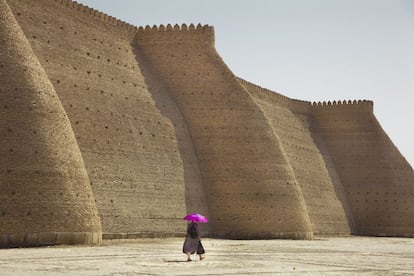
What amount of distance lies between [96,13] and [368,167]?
76.3ft

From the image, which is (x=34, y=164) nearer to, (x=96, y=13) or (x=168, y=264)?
(x=168, y=264)

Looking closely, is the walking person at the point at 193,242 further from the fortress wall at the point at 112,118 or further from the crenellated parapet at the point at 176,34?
the crenellated parapet at the point at 176,34

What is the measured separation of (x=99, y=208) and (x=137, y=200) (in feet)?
7.67

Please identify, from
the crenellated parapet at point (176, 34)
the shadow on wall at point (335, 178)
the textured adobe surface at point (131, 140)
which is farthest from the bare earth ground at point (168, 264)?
the shadow on wall at point (335, 178)

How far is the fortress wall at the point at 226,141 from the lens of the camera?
31.3 metres

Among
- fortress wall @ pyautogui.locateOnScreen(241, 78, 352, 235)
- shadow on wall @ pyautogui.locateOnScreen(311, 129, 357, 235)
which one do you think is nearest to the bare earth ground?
fortress wall @ pyautogui.locateOnScreen(241, 78, 352, 235)

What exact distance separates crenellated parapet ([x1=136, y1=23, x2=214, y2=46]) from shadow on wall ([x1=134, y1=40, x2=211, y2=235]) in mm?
800

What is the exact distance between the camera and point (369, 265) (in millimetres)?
15906

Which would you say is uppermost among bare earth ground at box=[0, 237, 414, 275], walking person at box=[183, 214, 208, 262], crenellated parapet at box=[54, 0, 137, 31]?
crenellated parapet at box=[54, 0, 137, 31]

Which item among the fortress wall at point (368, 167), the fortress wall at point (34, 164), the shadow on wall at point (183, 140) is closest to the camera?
the fortress wall at point (34, 164)

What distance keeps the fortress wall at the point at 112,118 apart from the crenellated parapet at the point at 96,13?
0.15 feet

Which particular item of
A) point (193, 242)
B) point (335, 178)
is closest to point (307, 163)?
point (335, 178)

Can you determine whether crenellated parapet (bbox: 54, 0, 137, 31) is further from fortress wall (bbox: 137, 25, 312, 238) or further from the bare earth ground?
the bare earth ground

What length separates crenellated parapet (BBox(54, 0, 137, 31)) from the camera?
2802cm
